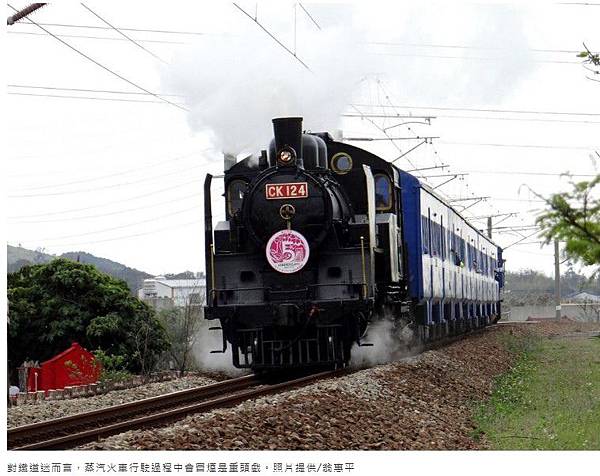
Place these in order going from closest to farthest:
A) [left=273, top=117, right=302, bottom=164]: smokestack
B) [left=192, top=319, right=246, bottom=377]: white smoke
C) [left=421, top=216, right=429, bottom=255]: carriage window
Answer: [left=273, top=117, right=302, bottom=164]: smokestack, [left=192, top=319, right=246, bottom=377]: white smoke, [left=421, top=216, right=429, bottom=255]: carriage window

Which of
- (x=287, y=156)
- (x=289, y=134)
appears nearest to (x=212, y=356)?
(x=287, y=156)

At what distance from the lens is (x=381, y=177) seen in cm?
1683

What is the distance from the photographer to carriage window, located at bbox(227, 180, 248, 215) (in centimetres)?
1619

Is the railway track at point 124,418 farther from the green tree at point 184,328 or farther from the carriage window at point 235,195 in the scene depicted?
the green tree at point 184,328

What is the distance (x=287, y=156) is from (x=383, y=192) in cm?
249

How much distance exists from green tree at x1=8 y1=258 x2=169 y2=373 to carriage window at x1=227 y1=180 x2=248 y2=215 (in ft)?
25.9

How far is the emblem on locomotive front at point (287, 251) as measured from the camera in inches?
593

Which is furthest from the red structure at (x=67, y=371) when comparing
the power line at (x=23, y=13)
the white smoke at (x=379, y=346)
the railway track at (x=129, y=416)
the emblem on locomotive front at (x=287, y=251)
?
the power line at (x=23, y=13)

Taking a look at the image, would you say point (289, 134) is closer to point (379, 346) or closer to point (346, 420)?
point (379, 346)

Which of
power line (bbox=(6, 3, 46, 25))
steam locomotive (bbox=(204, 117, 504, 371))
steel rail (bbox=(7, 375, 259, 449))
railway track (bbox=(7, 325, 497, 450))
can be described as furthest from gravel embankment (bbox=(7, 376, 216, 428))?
power line (bbox=(6, 3, 46, 25))

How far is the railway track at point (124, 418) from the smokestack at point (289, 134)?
3.63 m

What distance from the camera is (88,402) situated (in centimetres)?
1426

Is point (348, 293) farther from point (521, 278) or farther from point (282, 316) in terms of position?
point (521, 278)

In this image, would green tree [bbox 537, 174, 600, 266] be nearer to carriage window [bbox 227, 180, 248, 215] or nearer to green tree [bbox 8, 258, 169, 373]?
carriage window [bbox 227, 180, 248, 215]
